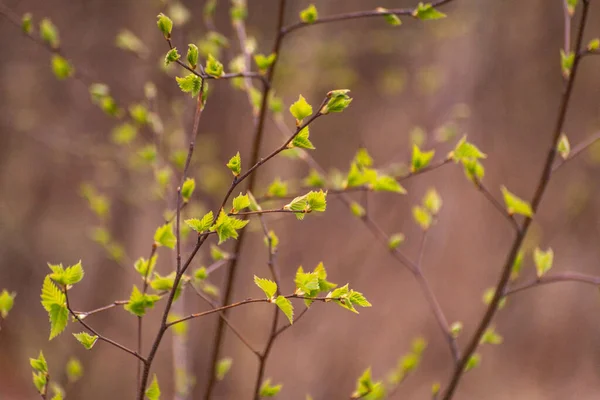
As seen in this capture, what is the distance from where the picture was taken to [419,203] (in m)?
2.26

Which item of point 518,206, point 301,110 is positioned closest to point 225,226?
point 301,110

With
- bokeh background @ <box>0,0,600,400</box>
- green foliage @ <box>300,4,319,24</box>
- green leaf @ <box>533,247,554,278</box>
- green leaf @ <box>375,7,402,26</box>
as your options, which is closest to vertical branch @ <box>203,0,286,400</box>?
green foliage @ <box>300,4,319,24</box>

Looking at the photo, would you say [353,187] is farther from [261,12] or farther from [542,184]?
[261,12]

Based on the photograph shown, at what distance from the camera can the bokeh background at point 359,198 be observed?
84.9 inches

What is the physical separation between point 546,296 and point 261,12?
1.82 metres

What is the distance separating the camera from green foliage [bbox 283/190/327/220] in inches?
20.4

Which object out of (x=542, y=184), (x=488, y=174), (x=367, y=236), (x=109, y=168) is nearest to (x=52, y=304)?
(x=542, y=184)

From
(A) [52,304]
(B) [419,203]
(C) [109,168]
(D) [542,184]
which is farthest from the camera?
(B) [419,203]

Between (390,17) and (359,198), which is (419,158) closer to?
(390,17)

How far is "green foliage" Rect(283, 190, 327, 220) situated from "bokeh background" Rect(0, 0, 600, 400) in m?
1.52

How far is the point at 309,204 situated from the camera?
20.8 inches

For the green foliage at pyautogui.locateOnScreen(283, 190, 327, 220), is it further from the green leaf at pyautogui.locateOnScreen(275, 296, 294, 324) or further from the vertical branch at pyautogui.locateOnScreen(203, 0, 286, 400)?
the vertical branch at pyautogui.locateOnScreen(203, 0, 286, 400)

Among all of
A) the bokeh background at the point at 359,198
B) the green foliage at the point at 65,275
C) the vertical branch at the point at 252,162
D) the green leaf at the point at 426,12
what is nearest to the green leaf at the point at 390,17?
the green leaf at the point at 426,12

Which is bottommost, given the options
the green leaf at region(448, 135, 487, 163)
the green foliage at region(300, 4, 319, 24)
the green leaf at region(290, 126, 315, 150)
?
the green leaf at region(448, 135, 487, 163)
